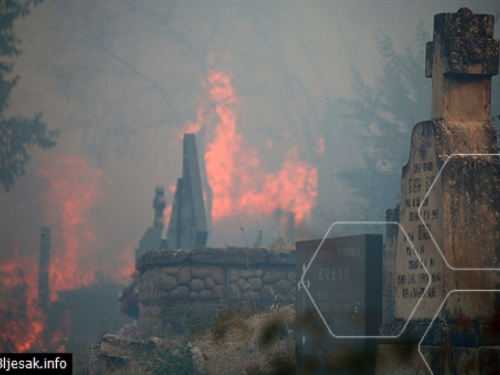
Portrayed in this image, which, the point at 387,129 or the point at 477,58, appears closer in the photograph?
the point at 477,58

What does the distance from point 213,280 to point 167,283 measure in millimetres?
775

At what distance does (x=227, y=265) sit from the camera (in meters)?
17.3

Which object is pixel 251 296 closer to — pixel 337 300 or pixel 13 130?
pixel 337 300

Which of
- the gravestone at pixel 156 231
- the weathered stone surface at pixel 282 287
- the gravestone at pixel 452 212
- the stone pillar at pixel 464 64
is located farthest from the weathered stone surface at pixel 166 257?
the gravestone at pixel 156 231

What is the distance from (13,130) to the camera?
2777 cm

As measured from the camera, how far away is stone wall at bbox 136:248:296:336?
55.9ft

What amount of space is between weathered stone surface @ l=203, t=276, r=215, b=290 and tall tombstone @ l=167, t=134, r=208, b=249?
478 centimetres

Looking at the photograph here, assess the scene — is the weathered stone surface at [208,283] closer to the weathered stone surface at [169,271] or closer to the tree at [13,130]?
the weathered stone surface at [169,271]

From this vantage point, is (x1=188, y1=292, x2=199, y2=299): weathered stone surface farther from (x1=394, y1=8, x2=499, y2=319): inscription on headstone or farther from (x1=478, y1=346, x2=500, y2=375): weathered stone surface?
(x1=478, y1=346, x2=500, y2=375): weathered stone surface

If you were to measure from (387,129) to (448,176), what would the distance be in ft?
71.2

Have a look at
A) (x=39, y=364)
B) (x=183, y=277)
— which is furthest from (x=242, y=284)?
(x=39, y=364)

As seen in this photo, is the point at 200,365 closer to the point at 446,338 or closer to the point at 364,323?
the point at 364,323

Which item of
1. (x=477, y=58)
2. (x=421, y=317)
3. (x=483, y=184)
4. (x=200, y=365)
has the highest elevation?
(x=477, y=58)

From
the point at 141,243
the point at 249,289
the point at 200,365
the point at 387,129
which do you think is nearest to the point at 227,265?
the point at 249,289
